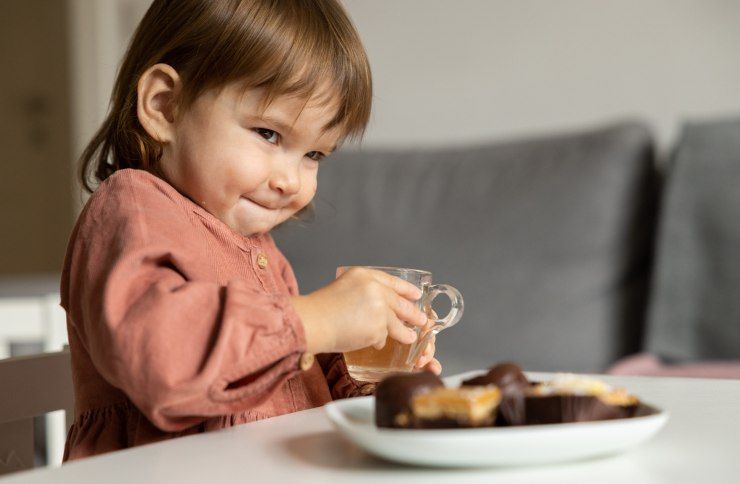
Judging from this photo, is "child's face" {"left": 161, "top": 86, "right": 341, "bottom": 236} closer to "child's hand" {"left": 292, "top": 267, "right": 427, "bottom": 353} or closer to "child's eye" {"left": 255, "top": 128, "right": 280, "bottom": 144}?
"child's eye" {"left": 255, "top": 128, "right": 280, "bottom": 144}

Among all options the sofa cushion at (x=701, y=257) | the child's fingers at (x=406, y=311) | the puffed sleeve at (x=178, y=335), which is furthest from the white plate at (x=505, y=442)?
the sofa cushion at (x=701, y=257)

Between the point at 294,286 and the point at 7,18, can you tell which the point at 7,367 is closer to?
the point at 294,286

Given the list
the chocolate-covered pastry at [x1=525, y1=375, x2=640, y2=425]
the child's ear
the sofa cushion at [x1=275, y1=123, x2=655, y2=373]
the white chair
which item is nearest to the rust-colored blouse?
the child's ear

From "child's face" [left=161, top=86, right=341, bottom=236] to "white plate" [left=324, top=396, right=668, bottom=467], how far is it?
48 centimetres

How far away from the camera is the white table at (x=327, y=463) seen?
55 centimetres

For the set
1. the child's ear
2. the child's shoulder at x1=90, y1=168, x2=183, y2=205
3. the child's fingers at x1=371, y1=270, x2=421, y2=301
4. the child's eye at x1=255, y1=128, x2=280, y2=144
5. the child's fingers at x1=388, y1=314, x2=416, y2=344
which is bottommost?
the child's fingers at x1=388, y1=314, x2=416, y2=344

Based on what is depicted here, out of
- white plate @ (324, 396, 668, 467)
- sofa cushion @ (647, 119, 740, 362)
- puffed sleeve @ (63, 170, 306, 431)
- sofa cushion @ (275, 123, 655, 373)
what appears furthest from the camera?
sofa cushion @ (275, 123, 655, 373)

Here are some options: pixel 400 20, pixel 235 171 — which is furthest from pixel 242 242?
pixel 400 20

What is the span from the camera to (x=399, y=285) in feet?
2.82

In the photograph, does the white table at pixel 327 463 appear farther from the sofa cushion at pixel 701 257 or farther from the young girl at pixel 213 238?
the sofa cushion at pixel 701 257

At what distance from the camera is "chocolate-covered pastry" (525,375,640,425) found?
57 cm

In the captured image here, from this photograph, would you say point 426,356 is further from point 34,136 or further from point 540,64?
point 34,136

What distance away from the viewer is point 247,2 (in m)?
1.00

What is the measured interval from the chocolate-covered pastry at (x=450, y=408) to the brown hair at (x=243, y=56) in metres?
0.52
